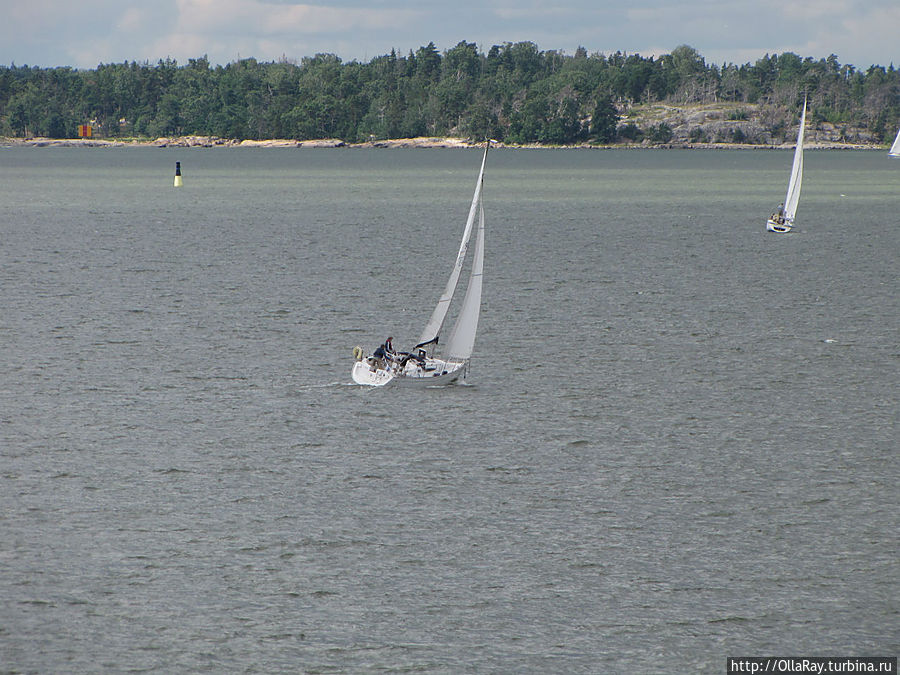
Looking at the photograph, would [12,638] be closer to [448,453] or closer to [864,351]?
[448,453]

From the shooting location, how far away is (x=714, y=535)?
1213 inches

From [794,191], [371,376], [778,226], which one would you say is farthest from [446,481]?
[794,191]

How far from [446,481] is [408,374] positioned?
41.8 feet

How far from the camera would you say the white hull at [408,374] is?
46906 millimetres

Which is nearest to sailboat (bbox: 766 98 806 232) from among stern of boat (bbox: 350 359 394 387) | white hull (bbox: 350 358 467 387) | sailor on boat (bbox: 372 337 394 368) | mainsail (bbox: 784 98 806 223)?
mainsail (bbox: 784 98 806 223)

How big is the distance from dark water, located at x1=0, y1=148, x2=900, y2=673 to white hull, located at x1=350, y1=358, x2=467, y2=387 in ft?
2.43

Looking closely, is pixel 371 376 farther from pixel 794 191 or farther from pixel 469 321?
pixel 794 191

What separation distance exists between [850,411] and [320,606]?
2478 cm

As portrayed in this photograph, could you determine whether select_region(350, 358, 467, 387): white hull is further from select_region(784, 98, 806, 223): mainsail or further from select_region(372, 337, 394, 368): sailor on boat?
select_region(784, 98, 806, 223): mainsail

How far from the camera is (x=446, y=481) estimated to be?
35.2 meters

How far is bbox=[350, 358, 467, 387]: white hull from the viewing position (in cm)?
4691

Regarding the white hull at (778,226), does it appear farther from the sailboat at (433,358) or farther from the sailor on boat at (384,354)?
the sailor on boat at (384,354)

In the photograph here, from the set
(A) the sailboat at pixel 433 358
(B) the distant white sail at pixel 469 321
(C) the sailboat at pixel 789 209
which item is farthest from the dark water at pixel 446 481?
(C) the sailboat at pixel 789 209

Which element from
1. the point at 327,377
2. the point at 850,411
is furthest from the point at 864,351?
the point at 327,377
